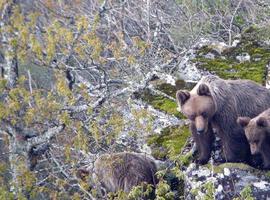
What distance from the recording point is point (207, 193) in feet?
18.0

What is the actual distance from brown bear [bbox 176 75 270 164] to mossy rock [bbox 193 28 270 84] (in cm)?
159

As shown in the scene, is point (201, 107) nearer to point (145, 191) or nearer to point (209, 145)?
point (209, 145)

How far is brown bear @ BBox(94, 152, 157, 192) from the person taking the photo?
7.01 meters

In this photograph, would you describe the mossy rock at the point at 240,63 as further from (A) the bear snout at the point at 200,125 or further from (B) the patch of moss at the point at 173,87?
(A) the bear snout at the point at 200,125

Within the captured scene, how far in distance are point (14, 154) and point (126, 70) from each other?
4.08 m

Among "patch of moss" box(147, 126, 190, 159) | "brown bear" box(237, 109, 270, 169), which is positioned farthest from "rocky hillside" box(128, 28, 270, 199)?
"brown bear" box(237, 109, 270, 169)

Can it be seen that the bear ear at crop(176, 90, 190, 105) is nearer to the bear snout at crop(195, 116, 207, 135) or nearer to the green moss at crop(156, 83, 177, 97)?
the bear snout at crop(195, 116, 207, 135)

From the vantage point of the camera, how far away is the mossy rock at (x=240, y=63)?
27.3 ft

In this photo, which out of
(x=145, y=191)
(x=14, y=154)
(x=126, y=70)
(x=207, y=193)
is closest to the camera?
(x=207, y=193)

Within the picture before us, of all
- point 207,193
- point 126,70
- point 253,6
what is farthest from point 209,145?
point 253,6

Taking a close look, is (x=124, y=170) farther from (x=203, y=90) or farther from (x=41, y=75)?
(x=41, y=75)

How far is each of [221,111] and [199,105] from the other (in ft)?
1.00

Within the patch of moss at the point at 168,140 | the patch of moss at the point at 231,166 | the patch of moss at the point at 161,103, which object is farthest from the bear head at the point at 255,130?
the patch of moss at the point at 161,103

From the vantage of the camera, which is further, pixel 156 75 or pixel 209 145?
pixel 156 75
